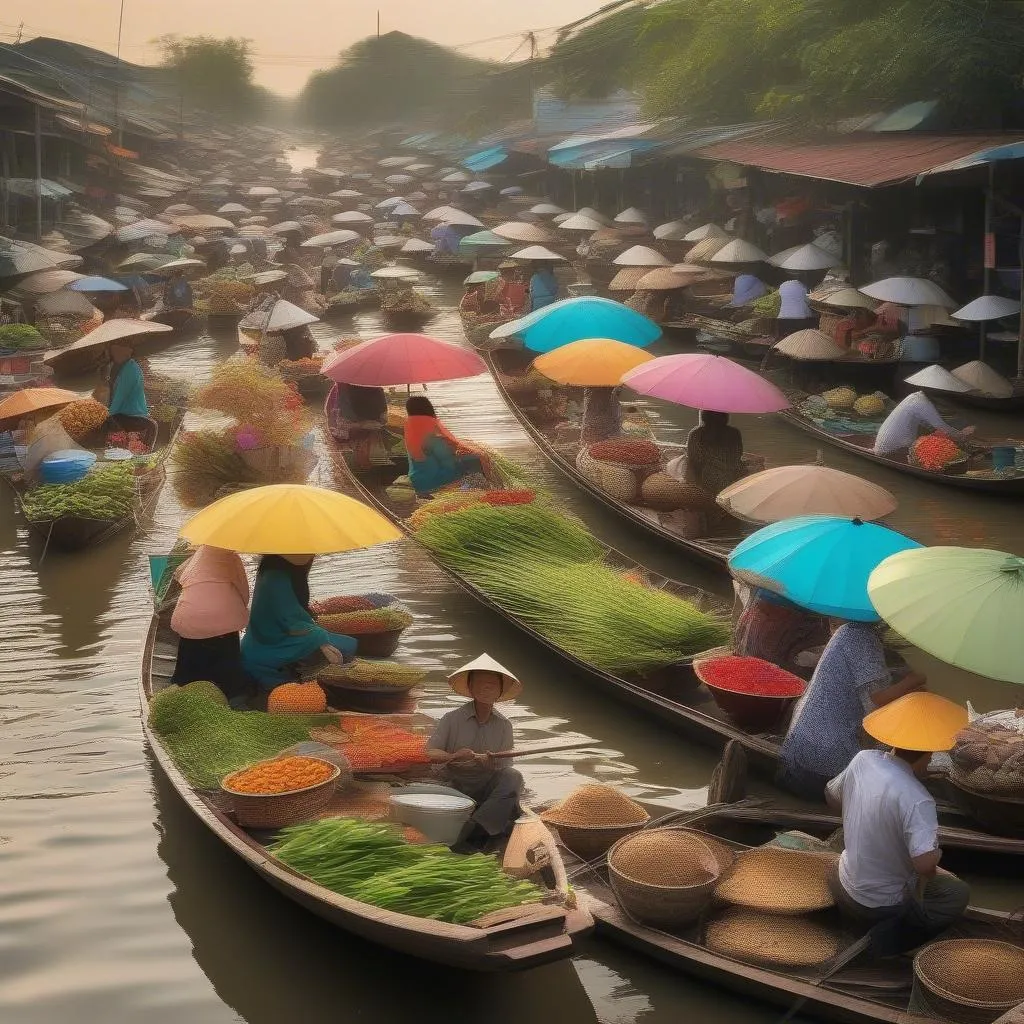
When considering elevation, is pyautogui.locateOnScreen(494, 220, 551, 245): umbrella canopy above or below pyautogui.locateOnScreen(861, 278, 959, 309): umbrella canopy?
above

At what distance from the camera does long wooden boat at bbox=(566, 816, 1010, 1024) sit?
4.97m

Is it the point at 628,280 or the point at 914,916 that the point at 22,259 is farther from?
the point at 914,916

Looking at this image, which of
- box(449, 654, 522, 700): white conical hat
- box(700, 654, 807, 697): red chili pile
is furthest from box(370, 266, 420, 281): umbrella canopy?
box(449, 654, 522, 700): white conical hat

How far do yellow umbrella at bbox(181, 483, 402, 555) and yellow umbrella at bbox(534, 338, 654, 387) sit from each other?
4775 mm

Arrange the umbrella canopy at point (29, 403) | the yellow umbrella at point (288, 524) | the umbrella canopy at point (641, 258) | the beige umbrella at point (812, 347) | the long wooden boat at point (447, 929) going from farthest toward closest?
the umbrella canopy at point (641, 258)
the beige umbrella at point (812, 347)
the umbrella canopy at point (29, 403)
the yellow umbrella at point (288, 524)
the long wooden boat at point (447, 929)

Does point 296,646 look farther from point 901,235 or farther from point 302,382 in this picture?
point 901,235

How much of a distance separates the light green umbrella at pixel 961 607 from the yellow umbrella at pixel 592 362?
20.0 ft

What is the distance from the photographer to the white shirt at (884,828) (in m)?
5.11

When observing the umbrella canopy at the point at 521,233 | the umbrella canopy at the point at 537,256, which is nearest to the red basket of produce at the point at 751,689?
the umbrella canopy at the point at 537,256

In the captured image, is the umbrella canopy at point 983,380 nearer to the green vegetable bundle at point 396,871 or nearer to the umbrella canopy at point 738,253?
the umbrella canopy at point 738,253

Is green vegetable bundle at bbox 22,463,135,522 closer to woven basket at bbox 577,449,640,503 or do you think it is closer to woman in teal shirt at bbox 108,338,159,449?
woman in teal shirt at bbox 108,338,159,449

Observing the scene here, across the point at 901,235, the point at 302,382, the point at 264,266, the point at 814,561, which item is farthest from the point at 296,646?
the point at 264,266

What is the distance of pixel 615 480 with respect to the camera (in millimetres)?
11742

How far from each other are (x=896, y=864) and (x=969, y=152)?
12.7 meters
